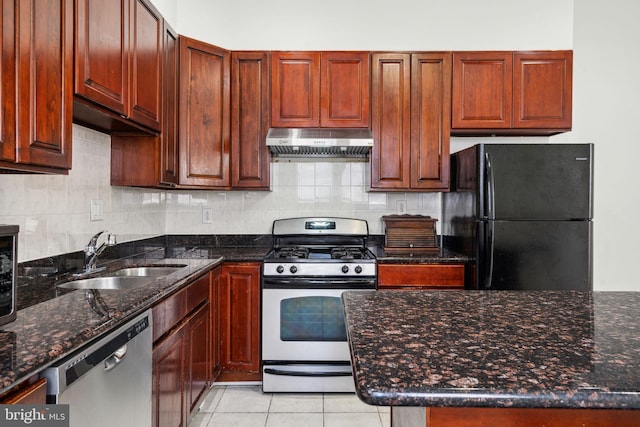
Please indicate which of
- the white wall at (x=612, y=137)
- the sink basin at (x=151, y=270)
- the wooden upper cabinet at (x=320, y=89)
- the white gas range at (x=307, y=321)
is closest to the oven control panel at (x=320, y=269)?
the white gas range at (x=307, y=321)

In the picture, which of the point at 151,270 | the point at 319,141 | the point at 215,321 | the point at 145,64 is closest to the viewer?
the point at 145,64

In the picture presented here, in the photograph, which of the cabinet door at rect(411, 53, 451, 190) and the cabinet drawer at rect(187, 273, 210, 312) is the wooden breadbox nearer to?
the cabinet door at rect(411, 53, 451, 190)

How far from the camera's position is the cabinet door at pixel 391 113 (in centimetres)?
300

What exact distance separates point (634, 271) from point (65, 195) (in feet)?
13.4

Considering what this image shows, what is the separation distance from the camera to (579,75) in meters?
3.35

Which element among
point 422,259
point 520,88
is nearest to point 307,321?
point 422,259

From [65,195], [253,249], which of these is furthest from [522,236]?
[65,195]

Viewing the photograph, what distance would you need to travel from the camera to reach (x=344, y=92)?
9.84 ft

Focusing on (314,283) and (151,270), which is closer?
(151,270)

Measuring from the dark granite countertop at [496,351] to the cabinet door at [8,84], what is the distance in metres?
1.15

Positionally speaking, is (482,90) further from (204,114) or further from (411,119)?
(204,114)

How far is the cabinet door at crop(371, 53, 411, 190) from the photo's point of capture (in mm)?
2996

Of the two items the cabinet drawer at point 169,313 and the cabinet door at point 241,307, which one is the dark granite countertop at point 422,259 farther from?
the cabinet drawer at point 169,313

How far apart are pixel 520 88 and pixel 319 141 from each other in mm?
1534
